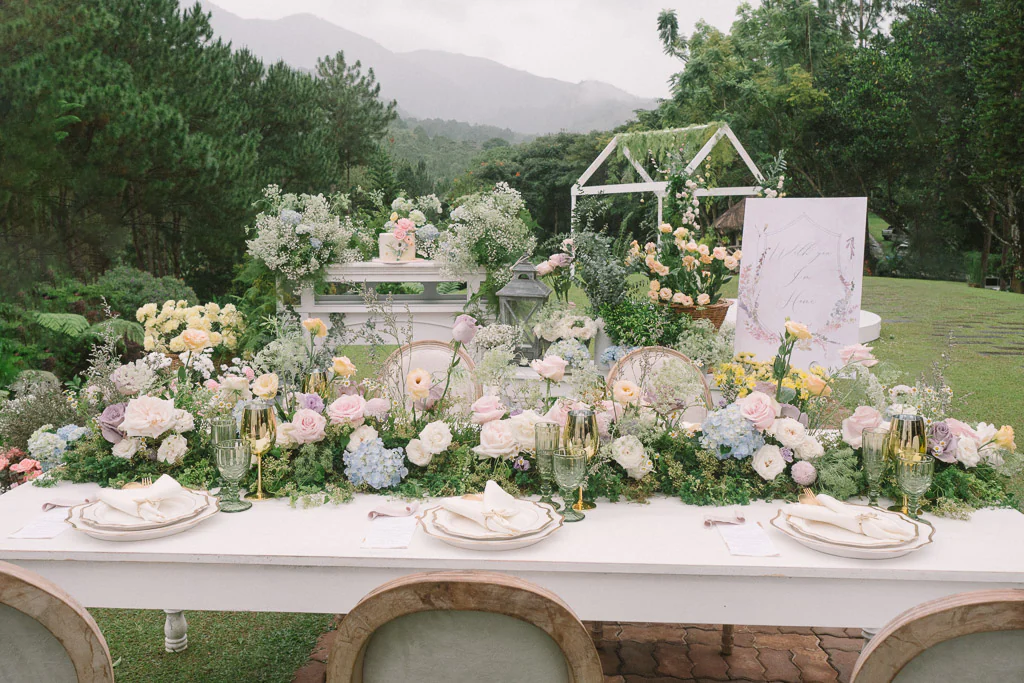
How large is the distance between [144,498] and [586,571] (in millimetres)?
1017

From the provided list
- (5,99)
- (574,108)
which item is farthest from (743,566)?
(574,108)

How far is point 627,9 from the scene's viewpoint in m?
38.9

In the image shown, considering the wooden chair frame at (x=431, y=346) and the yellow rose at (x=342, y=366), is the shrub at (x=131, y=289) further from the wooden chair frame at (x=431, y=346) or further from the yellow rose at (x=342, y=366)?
the yellow rose at (x=342, y=366)

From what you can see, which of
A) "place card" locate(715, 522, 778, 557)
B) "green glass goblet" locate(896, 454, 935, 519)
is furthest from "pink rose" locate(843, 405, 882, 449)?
"place card" locate(715, 522, 778, 557)

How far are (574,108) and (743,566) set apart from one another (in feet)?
184

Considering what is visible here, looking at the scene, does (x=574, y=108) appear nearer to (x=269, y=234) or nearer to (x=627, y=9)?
(x=627, y=9)

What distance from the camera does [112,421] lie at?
80.4 inches

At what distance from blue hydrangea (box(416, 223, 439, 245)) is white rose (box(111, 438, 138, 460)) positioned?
3.78 meters

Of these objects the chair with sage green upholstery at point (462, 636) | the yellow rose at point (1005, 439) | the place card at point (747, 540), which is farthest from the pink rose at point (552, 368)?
the yellow rose at point (1005, 439)

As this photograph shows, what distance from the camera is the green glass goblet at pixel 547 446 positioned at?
71.6 inches

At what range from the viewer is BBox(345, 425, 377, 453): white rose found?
6.52 feet

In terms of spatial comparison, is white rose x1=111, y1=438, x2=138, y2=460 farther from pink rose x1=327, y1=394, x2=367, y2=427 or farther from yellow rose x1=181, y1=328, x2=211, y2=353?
pink rose x1=327, y1=394, x2=367, y2=427

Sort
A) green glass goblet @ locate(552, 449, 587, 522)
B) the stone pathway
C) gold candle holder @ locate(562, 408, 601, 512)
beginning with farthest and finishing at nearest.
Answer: the stone pathway, gold candle holder @ locate(562, 408, 601, 512), green glass goblet @ locate(552, 449, 587, 522)

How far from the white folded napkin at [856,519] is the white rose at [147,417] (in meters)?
1.58
